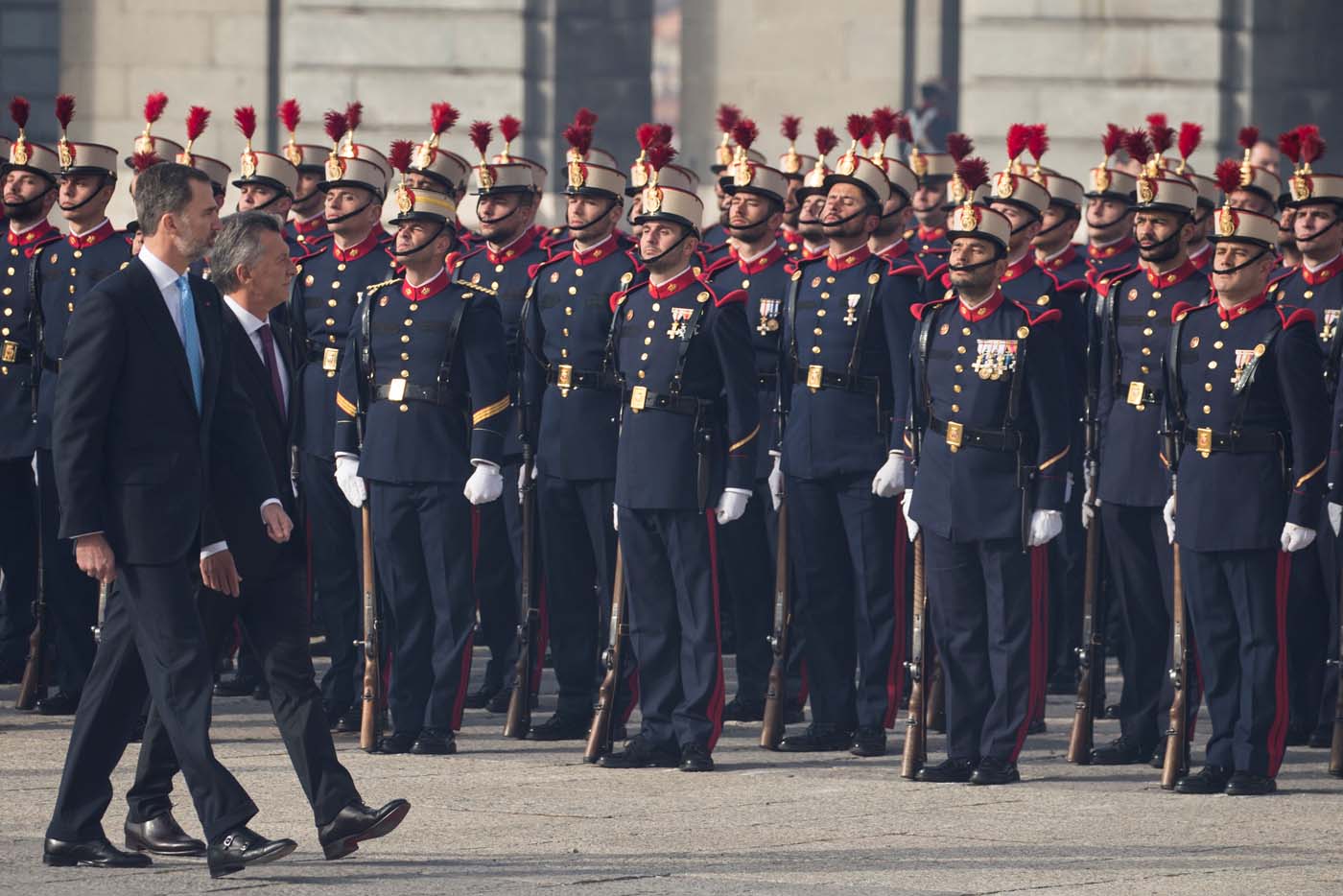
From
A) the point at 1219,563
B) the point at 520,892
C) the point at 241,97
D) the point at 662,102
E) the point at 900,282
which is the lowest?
the point at 520,892

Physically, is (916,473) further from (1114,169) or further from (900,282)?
(1114,169)

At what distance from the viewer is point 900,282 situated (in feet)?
36.8

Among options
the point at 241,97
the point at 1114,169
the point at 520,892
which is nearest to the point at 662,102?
the point at 241,97

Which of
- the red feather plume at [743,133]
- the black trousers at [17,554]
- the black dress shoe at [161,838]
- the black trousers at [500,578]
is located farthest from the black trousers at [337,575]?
the black dress shoe at [161,838]

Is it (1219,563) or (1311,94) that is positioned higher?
(1311,94)

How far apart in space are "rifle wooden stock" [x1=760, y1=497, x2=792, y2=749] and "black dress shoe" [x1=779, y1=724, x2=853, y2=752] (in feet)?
0.16

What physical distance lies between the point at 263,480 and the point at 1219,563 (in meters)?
3.27

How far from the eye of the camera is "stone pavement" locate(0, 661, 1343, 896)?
8305 mm

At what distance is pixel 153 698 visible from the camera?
8344mm

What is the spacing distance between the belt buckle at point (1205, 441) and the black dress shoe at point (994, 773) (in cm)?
117

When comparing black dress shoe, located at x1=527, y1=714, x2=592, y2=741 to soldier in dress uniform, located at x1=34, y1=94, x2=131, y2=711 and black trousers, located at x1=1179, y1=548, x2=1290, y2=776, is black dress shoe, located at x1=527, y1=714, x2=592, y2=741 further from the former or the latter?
black trousers, located at x1=1179, y1=548, x2=1290, y2=776

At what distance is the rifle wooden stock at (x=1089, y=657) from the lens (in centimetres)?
1078

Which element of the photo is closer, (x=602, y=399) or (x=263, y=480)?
(x=263, y=480)

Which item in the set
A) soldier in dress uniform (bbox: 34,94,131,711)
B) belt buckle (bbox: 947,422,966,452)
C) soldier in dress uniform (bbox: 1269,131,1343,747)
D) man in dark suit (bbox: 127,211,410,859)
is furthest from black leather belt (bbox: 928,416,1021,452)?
soldier in dress uniform (bbox: 34,94,131,711)
